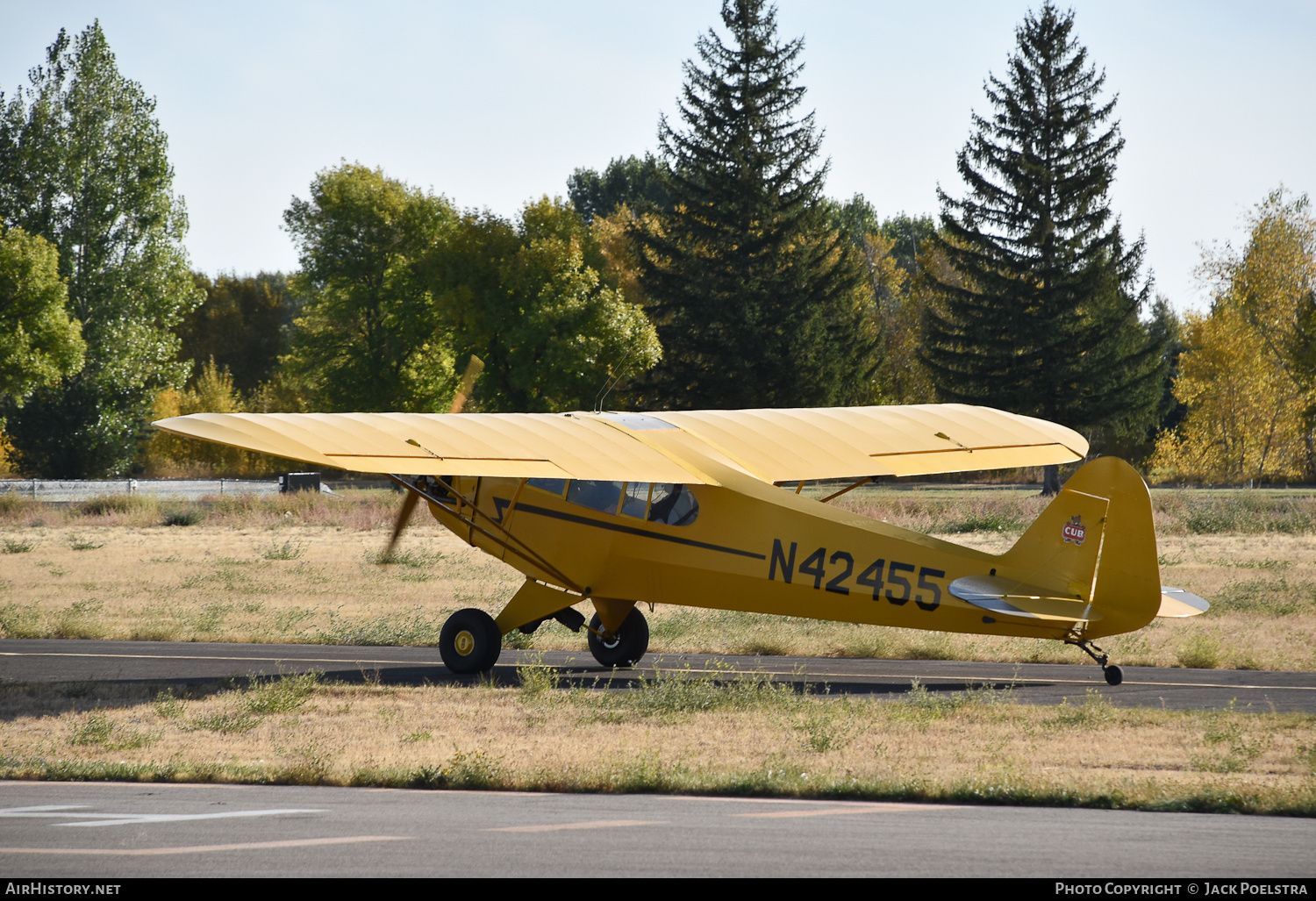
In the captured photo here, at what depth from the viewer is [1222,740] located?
897cm

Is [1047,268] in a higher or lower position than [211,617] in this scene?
higher

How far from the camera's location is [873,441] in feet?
46.4

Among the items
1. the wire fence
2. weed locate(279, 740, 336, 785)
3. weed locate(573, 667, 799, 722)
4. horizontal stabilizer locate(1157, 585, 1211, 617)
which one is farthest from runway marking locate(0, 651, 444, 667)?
the wire fence

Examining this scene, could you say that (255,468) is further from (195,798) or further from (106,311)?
(195,798)

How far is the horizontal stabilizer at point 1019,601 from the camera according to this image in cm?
1020

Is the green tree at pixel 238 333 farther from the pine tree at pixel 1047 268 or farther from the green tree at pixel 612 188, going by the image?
the pine tree at pixel 1047 268

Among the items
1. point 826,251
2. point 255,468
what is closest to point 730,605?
point 826,251

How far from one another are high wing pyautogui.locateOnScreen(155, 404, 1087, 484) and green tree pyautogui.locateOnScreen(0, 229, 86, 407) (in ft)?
124

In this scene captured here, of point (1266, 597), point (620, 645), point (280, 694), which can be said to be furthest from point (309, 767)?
point (1266, 597)

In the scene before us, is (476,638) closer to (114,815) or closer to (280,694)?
(280,694)

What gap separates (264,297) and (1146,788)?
304 feet

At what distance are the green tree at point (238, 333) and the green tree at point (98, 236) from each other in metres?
32.2

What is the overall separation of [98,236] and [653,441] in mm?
48280

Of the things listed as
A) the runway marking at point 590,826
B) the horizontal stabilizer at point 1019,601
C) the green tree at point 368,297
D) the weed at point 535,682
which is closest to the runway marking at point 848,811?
the runway marking at point 590,826
